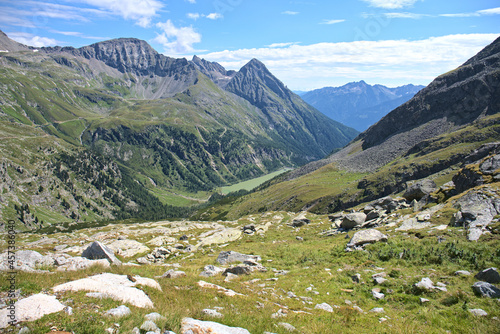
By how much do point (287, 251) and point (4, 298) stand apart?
83.8ft

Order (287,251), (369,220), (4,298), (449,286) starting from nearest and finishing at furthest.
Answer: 1. (4,298)
2. (449,286)
3. (287,251)
4. (369,220)

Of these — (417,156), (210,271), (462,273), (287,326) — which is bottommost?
(417,156)

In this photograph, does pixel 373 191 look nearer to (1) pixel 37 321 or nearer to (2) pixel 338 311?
(2) pixel 338 311

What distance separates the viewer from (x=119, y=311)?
10.2 metres

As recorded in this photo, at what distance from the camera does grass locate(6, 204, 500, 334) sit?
10883 millimetres

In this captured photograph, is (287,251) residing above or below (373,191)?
above

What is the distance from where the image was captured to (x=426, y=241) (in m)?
22.2

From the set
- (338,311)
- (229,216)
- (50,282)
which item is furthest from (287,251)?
(229,216)

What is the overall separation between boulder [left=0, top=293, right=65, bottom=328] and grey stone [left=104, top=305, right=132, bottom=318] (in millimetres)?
1852

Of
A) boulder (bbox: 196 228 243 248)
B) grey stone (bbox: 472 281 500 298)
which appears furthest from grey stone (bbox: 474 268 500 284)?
boulder (bbox: 196 228 243 248)

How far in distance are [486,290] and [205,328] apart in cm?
1518

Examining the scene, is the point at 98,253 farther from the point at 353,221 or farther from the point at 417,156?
the point at 417,156

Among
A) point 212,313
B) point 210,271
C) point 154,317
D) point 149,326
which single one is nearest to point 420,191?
point 210,271

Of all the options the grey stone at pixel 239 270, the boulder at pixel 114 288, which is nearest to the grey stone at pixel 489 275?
the grey stone at pixel 239 270
